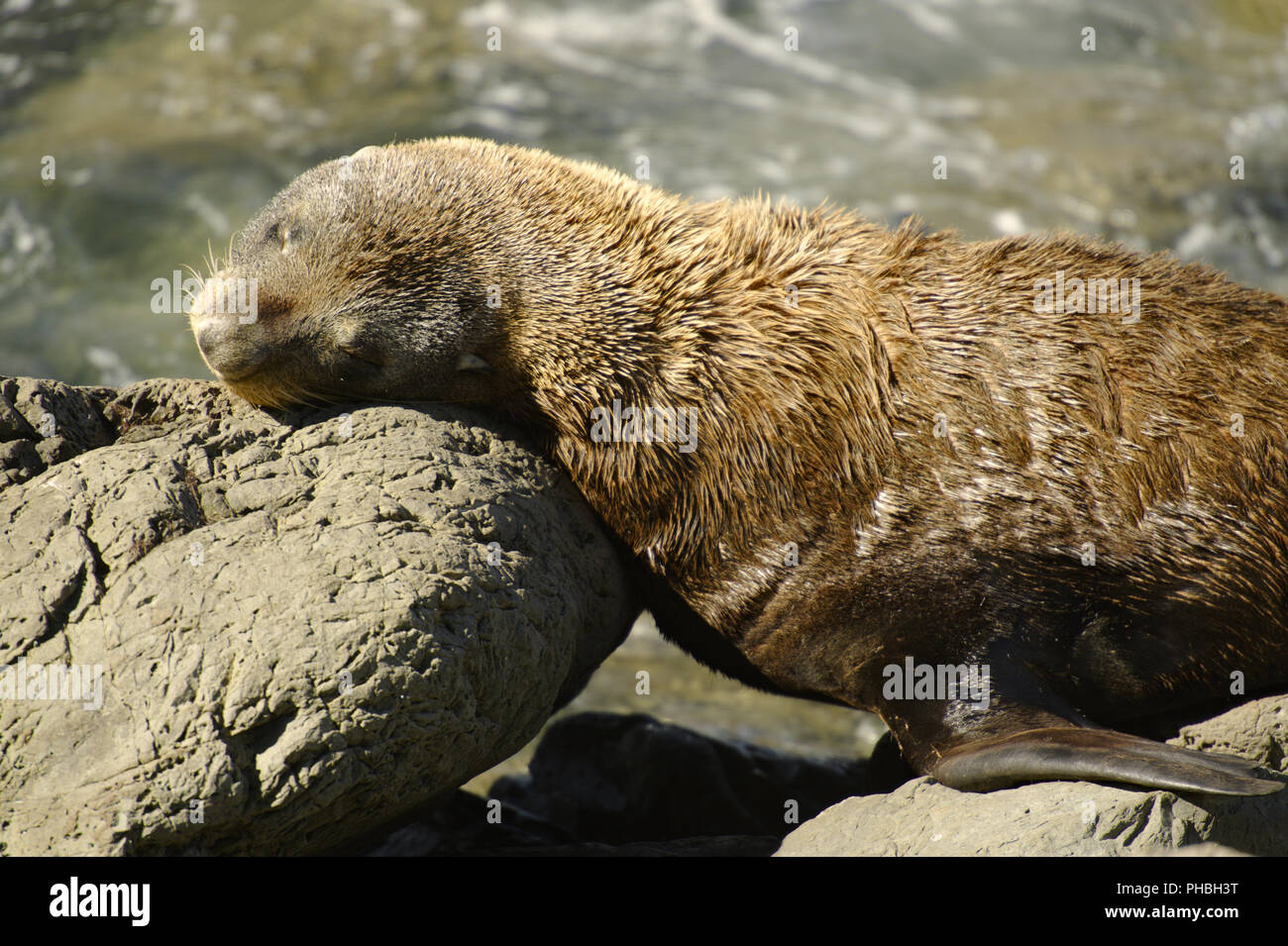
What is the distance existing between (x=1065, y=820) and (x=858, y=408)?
1652 millimetres

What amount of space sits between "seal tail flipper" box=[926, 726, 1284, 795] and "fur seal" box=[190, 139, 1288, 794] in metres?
0.11

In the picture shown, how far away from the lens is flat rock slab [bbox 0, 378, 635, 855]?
3746mm

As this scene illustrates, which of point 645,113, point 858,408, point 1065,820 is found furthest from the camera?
point 645,113

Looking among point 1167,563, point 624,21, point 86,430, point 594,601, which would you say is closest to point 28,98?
point 624,21

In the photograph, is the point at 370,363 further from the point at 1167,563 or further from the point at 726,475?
the point at 1167,563

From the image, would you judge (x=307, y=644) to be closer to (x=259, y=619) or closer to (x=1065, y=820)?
(x=259, y=619)

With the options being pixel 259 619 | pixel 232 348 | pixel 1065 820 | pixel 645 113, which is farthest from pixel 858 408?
pixel 645 113

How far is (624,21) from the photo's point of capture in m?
15.5

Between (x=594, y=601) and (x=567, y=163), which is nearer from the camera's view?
(x=594, y=601)

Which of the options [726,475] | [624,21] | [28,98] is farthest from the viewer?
[624,21]

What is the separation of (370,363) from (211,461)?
0.73 m

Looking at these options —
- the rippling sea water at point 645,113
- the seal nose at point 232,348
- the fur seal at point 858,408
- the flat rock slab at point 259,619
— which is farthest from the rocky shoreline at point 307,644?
the rippling sea water at point 645,113

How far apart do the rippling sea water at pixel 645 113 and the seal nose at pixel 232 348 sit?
5857 millimetres

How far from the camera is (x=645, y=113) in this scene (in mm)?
13945
